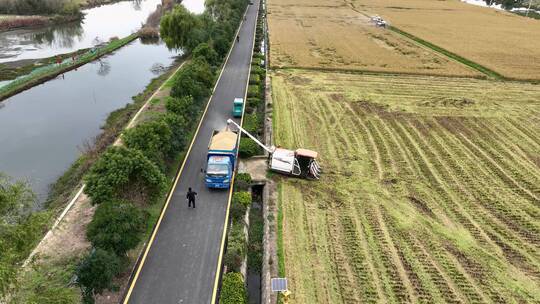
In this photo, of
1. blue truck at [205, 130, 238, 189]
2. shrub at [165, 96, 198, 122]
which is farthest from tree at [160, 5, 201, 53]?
blue truck at [205, 130, 238, 189]

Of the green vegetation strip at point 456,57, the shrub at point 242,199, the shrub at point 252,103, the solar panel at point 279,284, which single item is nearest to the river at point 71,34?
the shrub at point 252,103

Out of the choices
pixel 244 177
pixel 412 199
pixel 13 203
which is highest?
pixel 13 203

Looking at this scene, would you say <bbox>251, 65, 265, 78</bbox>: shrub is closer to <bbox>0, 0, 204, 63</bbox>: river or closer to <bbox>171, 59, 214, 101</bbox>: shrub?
<bbox>171, 59, 214, 101</bbox>: shrub

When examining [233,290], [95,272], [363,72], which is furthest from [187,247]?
[363,72]

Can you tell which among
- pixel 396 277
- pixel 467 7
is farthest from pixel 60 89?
pixel 467 7

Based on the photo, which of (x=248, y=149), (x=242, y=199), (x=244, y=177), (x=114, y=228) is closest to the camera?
(x=114, y=228)

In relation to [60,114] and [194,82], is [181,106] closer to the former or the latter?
[194,82]

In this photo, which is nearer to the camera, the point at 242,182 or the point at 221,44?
the point at 242,182
